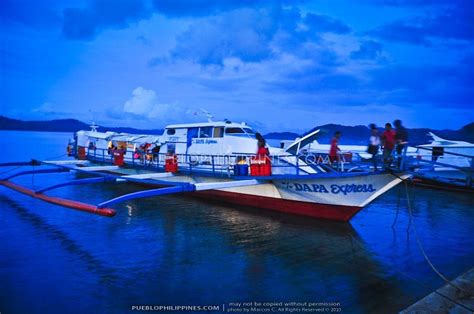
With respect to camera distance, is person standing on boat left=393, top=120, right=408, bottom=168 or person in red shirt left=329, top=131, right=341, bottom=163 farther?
person in red shirt left=329, top=131, right=341, bottom=163

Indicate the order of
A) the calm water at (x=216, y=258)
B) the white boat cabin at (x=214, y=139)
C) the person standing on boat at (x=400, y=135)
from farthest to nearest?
the white boat cabin at (x=214, y=139), the person standing on boat at (x=400, y=135), the calm water at (x=216, y=258)

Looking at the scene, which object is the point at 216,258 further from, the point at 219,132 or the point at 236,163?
the point at 219,132

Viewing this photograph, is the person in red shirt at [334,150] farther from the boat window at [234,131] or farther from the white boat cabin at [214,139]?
the boat window at [234,131]

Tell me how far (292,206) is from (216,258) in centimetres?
562

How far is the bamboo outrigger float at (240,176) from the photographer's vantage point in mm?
12391

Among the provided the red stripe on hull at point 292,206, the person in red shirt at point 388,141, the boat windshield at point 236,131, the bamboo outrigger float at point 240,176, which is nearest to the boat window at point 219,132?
the bamboo outrigger float at point 240,176

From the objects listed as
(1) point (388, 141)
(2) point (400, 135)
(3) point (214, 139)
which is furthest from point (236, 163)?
(2) point (400, 135)

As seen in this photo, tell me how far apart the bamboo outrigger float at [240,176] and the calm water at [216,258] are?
2.58 ft

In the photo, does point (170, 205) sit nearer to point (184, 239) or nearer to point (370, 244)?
point (184, 239)

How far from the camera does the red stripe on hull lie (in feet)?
Result: 43.5

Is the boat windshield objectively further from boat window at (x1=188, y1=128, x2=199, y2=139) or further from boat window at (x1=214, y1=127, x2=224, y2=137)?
boat window at (x1=188, y1=128, x2=199, y2=139)

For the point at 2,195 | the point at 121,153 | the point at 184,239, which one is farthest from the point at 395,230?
the point at 2,195

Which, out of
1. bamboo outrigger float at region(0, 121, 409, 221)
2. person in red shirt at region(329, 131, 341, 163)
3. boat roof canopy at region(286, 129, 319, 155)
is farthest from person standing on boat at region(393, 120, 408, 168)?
boat roof canopy at region(286, 129, 319, 155)

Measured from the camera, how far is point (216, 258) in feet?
31.7
